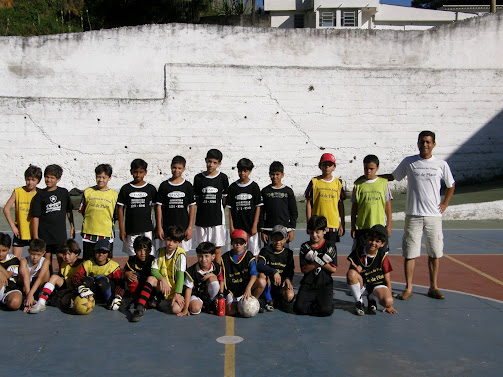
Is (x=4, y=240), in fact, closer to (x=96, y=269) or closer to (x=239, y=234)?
(x=96, y=269)

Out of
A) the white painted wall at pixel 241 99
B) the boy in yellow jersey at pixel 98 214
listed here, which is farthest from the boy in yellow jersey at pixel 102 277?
the white painted wall at pixel 241 99

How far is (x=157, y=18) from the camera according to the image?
25.3 meters

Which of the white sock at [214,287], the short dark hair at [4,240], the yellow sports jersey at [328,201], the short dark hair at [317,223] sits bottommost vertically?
the white sock at [214,287]

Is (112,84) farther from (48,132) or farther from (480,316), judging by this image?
(480,316)

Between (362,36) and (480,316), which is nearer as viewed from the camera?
(480,316)

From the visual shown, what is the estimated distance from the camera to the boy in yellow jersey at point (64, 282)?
6.14m

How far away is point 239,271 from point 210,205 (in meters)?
1.10

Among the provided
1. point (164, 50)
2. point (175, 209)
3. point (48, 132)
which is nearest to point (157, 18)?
point (164, 50)

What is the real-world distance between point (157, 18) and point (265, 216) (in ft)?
66.5

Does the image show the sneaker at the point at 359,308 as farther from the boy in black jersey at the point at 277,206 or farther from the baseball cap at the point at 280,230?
the boy in black jersey at the point at 277,206

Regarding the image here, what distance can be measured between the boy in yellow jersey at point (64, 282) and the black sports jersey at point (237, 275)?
166 centimetres

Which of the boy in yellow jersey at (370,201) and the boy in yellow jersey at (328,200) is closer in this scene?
the boy in yellow jersey at (370,201)

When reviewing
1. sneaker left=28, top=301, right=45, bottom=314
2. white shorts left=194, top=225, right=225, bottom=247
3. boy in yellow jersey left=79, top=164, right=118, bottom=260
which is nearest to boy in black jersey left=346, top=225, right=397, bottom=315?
white shorts left=194, top=225, right=225, bottom=247

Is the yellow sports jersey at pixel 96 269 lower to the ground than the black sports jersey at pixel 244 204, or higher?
lower
